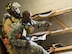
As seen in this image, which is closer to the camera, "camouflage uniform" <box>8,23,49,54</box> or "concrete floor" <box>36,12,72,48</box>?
"camouflage uniform" <box>8,23,49,54</box>

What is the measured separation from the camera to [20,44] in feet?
12.6

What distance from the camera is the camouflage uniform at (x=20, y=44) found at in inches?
150

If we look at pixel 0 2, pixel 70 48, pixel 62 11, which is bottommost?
pixel 70 48

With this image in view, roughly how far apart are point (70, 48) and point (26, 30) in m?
1.41

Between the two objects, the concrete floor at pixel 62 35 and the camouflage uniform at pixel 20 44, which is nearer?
the camouflage uniform at pixel 20 44

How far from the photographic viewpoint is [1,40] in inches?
202

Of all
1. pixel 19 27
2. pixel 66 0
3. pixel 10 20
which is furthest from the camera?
pixel 66 0

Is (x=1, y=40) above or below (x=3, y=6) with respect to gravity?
below

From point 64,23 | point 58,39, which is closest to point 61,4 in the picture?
point 64,23

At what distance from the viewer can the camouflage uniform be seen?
3799mm

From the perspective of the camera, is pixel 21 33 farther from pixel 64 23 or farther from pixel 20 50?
pixel 64 23

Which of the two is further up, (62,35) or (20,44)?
(20,44)

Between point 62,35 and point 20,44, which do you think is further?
point 62,35

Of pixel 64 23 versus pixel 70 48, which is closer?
pixel 70 48
